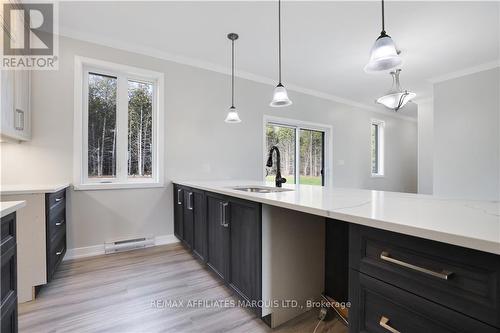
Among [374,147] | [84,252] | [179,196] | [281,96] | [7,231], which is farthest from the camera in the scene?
[374,147]

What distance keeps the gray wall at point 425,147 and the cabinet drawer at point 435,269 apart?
18.1 ft

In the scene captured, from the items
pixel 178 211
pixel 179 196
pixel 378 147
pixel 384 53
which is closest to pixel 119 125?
pixel 179 196

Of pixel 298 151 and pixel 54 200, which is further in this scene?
pixel 298 151

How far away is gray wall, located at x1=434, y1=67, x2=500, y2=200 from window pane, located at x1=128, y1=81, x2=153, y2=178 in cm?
495

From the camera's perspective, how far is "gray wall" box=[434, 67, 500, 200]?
11.7 ft

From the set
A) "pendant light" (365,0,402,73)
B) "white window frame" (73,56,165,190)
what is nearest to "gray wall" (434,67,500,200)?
"pendant light" (365,0,402,73)

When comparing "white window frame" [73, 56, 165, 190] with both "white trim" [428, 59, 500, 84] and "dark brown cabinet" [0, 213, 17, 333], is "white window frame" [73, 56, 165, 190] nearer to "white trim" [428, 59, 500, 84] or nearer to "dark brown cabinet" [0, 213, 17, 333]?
"dark brown cabinet" [0, 213, 17, 333]

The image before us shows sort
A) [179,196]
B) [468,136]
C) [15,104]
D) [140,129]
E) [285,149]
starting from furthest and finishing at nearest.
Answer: [285,149] → [468,136] → [140,129] → [179,196] → [15,104]

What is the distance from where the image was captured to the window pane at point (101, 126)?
2.88 m

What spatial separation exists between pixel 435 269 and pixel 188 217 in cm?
237

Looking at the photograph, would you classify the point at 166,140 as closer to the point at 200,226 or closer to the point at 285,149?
the point at 200,226

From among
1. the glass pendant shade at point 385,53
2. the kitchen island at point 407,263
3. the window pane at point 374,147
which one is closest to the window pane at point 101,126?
the kitchen island at point 407,263

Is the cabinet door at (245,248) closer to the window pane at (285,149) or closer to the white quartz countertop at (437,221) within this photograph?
the white quartz countertop at (437,221)

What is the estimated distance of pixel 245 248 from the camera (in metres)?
1.62
